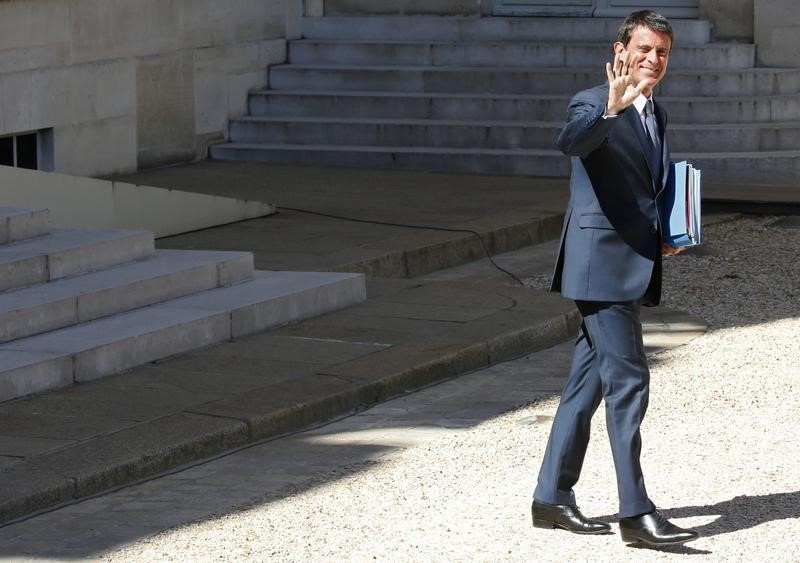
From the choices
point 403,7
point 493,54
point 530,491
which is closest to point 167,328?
point 530,491

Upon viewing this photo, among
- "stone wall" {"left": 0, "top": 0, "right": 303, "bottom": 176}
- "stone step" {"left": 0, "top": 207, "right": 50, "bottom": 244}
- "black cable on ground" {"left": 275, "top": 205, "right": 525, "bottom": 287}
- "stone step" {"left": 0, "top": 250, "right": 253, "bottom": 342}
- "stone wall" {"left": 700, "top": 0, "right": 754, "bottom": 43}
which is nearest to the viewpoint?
"stone step" {"left": 0, "top": 250, "right": 253, "bottom": 342}

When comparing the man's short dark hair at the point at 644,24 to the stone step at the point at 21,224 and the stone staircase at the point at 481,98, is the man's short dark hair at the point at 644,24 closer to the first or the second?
the stone step at the point at 21,224

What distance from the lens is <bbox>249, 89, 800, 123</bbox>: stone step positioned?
52.4ft

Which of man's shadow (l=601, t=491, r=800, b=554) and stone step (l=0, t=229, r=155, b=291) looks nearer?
man's shadow (l=601, t=491, r=800, b=554)

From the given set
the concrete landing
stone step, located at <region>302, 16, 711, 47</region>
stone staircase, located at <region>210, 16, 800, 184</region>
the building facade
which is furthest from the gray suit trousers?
stone step, located at <region>302, 16, 711, 47</region>

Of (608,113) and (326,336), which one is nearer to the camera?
(608,113)

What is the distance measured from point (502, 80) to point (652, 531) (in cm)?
1174

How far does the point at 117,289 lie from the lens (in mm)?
8609

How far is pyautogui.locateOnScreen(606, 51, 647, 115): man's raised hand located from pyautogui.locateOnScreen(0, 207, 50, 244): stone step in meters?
4.86

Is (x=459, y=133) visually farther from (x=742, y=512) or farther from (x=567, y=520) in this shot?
(x=567, y=520)

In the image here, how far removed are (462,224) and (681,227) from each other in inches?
279

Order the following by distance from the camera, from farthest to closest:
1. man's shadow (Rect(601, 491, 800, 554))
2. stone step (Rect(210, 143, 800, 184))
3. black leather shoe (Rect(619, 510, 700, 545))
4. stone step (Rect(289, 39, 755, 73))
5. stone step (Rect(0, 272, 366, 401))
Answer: stone step (Rect(289, 39, 755, 73))
stone step (Rect(210, 143, 800, 184))
stone step (Rect(0, 272, 366, 401))
man's shadow (Rect(601, 491, 800, 554))
black leather shoe (Rect(619, 510, 700, 545))

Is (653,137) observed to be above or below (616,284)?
above

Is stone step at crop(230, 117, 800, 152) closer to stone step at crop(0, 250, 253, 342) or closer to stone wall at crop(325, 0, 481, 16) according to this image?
stone wall at crop(325, 0, 481, 16)
